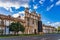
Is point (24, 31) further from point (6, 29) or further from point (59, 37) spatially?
point (59, 37)

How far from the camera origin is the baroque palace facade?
7.81m

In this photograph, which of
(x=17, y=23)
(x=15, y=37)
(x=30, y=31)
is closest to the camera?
(x=15, y=37)

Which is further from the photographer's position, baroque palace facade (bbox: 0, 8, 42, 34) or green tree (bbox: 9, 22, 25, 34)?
green tree (bbox: 9, 22, 25, 34)

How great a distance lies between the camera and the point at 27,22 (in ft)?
28.5

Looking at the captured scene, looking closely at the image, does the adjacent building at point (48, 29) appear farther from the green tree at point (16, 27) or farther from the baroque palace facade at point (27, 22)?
the green tree at point (16, 27)

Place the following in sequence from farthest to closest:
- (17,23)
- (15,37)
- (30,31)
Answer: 1. (17,23)
2. (30,31)
3. (15,37)

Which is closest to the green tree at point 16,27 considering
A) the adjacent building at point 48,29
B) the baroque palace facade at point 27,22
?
the baroque palace facade at point 27,22

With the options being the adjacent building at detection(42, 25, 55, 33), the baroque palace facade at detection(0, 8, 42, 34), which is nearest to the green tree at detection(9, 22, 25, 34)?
the baroque palace facade at detection(0, 8, 42, 34)

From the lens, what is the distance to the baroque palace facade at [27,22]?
25.6 ft

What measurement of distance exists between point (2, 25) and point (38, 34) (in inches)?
52.4

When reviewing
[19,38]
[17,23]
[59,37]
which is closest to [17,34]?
[19,38]

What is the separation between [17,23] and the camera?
855 centimetres

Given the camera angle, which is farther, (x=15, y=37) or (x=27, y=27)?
(x=27, y=27)

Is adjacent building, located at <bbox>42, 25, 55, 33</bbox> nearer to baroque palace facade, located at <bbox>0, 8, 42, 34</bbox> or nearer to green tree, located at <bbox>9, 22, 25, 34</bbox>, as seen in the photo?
baroque palace facade, located at <bbox>0, 8, 42, 34</bbox>
